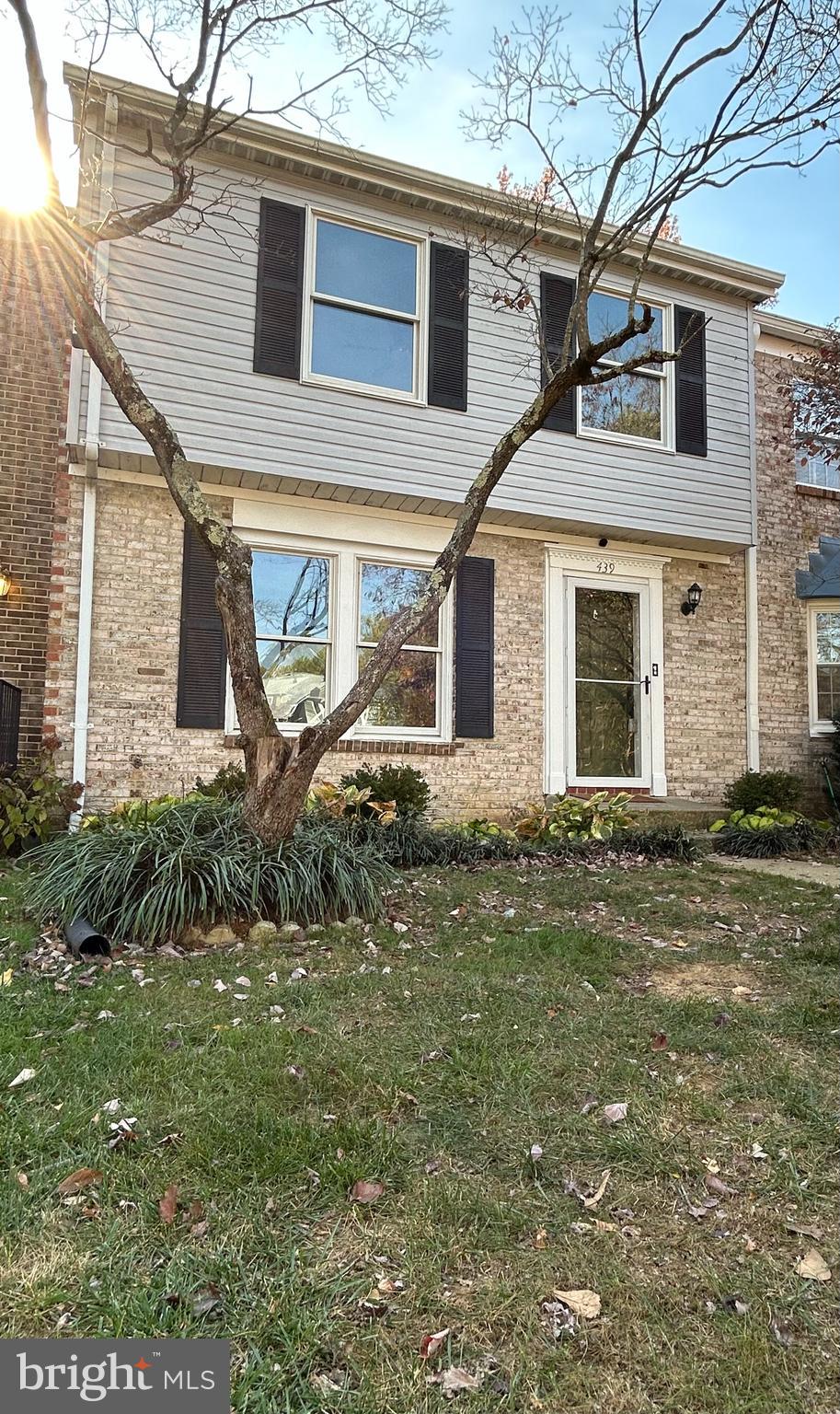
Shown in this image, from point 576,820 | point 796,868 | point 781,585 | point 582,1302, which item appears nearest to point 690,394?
point 781,585

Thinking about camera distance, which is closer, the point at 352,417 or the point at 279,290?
the point at 279,290

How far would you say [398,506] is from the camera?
7.64m

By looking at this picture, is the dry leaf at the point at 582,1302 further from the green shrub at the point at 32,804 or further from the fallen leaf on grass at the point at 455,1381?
the green shrub at the point at 32,804

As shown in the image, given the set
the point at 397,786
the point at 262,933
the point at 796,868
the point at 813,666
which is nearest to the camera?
the point at 262,933

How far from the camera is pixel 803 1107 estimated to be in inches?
93.5

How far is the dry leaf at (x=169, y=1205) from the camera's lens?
6.08 ft

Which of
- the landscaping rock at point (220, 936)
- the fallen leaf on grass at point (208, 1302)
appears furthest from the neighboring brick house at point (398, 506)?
the fallen leaf on grass at point (208, 1302)

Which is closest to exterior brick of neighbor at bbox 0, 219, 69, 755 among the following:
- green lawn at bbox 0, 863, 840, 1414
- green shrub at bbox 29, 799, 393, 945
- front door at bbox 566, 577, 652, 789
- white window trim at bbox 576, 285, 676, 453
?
green shrub at bbox 29, 799, 393, 945

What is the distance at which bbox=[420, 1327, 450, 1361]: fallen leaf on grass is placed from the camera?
59.3 inches

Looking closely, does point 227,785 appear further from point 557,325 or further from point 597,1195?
point 557,325

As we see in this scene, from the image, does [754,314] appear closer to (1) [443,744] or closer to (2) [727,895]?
(1) [443,744]

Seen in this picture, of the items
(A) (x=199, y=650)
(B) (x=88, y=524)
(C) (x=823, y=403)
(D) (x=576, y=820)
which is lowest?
(D) (x=576, y=820)

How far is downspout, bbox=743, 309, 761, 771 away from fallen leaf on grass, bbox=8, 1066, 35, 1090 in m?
8.20

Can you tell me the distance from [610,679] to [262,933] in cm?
566
